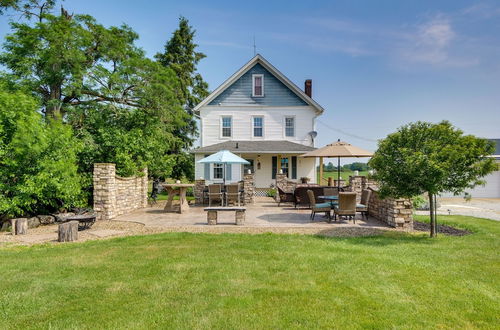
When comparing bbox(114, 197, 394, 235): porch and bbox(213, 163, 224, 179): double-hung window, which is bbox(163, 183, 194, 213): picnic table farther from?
bbox(213, 163, 224, 179): double-hung window

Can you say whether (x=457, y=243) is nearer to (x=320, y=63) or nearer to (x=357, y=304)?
(x=357, y=304)

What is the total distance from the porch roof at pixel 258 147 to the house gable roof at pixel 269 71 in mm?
3278

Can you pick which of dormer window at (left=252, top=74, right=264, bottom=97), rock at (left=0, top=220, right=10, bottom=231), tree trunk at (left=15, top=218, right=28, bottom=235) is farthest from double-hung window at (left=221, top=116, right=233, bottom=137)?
tree trunk at (left=15, top=218, right=28, bottom=235)

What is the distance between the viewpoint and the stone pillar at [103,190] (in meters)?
11.0

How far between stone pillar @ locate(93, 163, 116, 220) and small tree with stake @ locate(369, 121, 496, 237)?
9.27 m

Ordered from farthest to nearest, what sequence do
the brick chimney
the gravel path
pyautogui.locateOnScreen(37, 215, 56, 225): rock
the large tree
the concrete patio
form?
1. the large tree
2. the brick chimney
3. the gravel path
4. pyautogui.locateOnScreen(37, 215, 56, 225): rock
5. the concrete patio

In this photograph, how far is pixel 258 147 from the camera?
21.1 metres

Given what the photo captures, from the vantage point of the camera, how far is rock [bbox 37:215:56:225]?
10352mm

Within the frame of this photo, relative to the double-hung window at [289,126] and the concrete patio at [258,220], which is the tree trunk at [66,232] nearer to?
the concrete patio at [258,220]

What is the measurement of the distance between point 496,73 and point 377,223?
10.6 m

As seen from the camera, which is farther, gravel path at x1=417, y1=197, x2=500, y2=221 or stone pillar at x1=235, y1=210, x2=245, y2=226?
gravel path at x1=417, y1=197, x2=500, y2=221

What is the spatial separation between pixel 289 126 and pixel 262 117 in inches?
87.1

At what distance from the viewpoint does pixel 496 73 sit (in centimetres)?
1407

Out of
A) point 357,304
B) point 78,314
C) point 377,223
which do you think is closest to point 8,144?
point 78,314
